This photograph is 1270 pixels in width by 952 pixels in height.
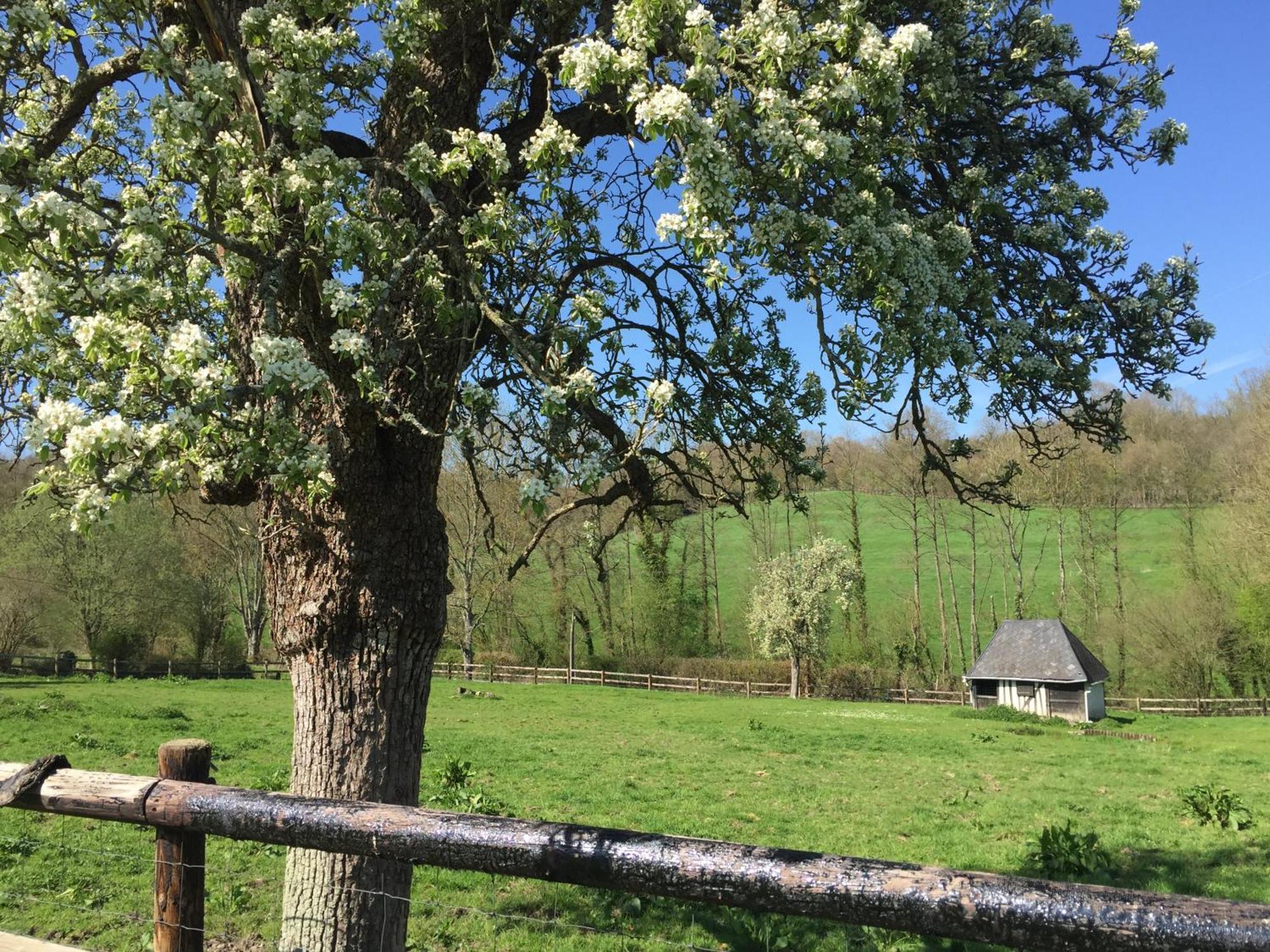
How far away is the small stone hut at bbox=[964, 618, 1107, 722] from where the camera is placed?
1633 inches

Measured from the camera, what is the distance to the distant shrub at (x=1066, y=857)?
442 inches

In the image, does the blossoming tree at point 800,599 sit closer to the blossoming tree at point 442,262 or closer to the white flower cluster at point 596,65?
the blossoming tree at point 442,262

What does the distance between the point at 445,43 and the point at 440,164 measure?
1903 mm

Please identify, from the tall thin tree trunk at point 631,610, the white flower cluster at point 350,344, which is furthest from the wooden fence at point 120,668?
the white flower cluster at point 350,344

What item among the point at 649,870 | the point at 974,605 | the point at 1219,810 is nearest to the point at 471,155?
the point at 649,870

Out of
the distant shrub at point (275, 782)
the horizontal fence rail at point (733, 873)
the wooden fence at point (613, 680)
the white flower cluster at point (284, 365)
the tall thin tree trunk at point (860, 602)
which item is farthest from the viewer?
the tall thin tree trunk at point (860, 602)

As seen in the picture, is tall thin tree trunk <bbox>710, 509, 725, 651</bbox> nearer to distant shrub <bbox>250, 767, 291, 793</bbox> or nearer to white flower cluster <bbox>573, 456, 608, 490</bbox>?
distant shrub <bbox>250, 767, 291, 793</bbox>

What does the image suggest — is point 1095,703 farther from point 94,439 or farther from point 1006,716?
point 94,439

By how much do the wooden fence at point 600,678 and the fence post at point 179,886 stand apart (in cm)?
4610

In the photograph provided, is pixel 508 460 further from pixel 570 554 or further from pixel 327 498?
pixel 570 554

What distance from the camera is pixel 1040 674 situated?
42406 mm

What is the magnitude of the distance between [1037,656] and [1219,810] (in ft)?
98.2

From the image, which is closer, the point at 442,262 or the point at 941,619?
the point at 442,262

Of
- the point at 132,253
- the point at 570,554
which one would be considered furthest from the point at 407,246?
the point at 570,554
